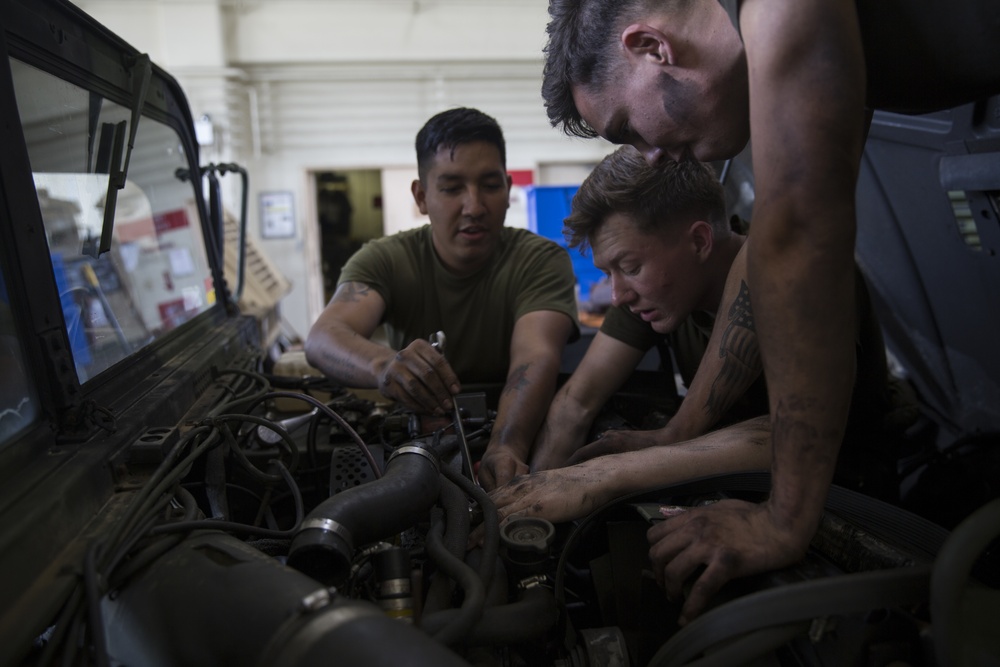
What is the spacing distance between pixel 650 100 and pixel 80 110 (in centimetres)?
125

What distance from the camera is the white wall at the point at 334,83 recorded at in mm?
6676

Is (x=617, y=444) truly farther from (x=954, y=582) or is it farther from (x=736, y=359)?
(x=954, y=582)

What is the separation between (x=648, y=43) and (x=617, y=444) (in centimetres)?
89

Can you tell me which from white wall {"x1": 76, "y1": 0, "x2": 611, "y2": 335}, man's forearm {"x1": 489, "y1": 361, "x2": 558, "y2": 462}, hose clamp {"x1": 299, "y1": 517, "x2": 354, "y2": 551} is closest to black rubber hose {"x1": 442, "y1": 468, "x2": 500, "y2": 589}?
Answer: hose clamp {"x1": 299, "y1": 517, "x2": 354, "y2": 551}

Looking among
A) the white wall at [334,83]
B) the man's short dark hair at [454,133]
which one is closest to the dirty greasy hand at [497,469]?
the man's short dark hair at [454,133]

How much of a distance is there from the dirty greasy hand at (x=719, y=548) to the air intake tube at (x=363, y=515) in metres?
0.36

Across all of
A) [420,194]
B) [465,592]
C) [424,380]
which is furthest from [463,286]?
[465,592]

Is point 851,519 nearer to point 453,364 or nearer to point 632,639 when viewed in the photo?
A: point 632,639

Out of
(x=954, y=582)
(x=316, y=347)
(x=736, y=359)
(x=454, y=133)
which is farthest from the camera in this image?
(x=454, y=133)

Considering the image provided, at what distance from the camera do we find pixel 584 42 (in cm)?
118

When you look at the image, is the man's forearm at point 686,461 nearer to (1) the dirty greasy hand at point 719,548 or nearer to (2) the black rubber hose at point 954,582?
(1) the dirty greasy hand at point 719,548

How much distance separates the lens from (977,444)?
216 cm

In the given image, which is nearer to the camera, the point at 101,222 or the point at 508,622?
the point at 508,622

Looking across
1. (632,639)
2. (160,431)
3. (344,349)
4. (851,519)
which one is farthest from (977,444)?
(160,431)
